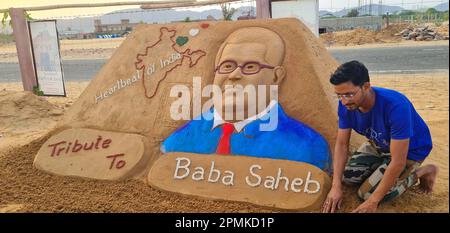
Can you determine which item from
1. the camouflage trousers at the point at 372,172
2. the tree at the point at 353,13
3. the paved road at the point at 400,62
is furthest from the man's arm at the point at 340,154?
the tree at the point at 353,13

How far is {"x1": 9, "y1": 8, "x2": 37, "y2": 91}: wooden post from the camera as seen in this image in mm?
7312

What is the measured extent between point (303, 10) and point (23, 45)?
5.14 meters

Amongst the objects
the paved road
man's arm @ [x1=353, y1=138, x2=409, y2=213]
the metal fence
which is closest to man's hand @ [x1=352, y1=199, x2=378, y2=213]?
man's arm @ [x1=353, y1=138, x2=409, y2=213]

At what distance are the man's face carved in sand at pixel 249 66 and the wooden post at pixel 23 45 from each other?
4.91m

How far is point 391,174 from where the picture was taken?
8.32ft

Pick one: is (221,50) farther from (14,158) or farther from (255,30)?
(14,158)

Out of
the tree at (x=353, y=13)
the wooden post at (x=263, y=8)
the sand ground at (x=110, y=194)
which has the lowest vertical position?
the sand ground at (x=110, y=194)

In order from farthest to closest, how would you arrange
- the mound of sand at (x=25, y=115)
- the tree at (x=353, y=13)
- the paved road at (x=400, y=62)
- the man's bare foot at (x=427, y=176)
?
the tree at (x=353, y=13), the paved road at (x=400, y=62), the mound of sand at (x=25, y=115), the man's bare foot at (x=427, y=176)

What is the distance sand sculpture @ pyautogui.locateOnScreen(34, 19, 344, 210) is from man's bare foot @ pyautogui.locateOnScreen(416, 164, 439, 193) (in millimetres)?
678

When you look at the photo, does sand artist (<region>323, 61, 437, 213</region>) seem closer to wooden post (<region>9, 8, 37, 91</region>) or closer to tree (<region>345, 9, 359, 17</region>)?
wooden post (<region>9, 8, 37, 91</region>)

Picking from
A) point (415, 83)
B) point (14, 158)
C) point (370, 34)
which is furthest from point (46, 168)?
point (370, 34)

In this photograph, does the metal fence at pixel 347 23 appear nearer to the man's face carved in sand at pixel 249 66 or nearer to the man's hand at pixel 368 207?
the man's face carved in sand at pixel 249 66

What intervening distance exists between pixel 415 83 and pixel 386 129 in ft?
16.9

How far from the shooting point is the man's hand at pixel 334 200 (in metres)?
2.80
